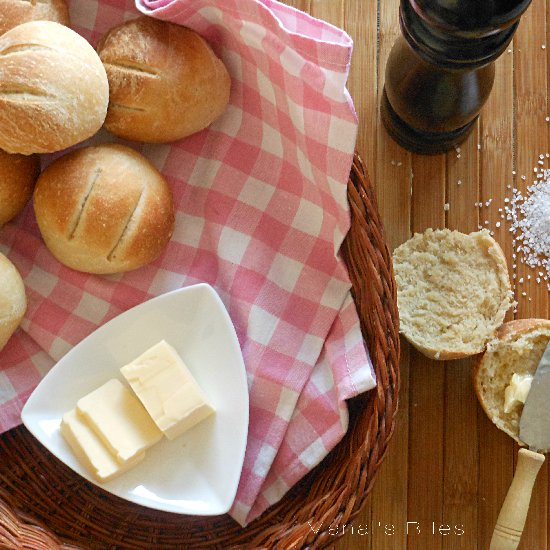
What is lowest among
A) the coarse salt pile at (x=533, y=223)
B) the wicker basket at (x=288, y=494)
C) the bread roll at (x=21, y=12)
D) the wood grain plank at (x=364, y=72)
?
the wicker basket at (x=288, y=494)

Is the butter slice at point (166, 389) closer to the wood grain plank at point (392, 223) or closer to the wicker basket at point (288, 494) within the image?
the wicker basket at point (288, 494)

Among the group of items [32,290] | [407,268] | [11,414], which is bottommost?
[11,414]

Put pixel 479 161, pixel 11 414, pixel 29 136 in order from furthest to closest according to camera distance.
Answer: pixel 479 161 → pixel 11 414 → pixel 29 136

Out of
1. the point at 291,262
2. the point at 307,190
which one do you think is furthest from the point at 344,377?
the point at 307,190

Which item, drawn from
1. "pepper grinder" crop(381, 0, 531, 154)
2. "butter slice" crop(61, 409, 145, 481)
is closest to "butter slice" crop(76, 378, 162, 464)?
"butter slice" crop(61, 409, 145, 481)

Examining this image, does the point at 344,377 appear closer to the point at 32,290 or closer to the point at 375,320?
the point at 375,320

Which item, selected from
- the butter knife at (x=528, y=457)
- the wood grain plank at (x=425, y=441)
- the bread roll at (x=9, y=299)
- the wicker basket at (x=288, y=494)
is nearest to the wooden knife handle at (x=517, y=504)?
the butter knife at (x=528, y=457)

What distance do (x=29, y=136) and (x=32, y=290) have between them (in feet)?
1.00

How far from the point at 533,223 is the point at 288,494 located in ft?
2.22

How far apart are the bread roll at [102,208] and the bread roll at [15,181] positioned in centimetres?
3

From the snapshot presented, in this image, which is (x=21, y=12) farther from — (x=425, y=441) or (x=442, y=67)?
(x=425, y=441)

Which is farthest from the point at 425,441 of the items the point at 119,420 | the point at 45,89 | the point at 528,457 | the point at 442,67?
the point at 45,89

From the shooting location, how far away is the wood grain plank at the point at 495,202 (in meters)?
1.33

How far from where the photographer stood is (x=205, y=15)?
3.93 feet
